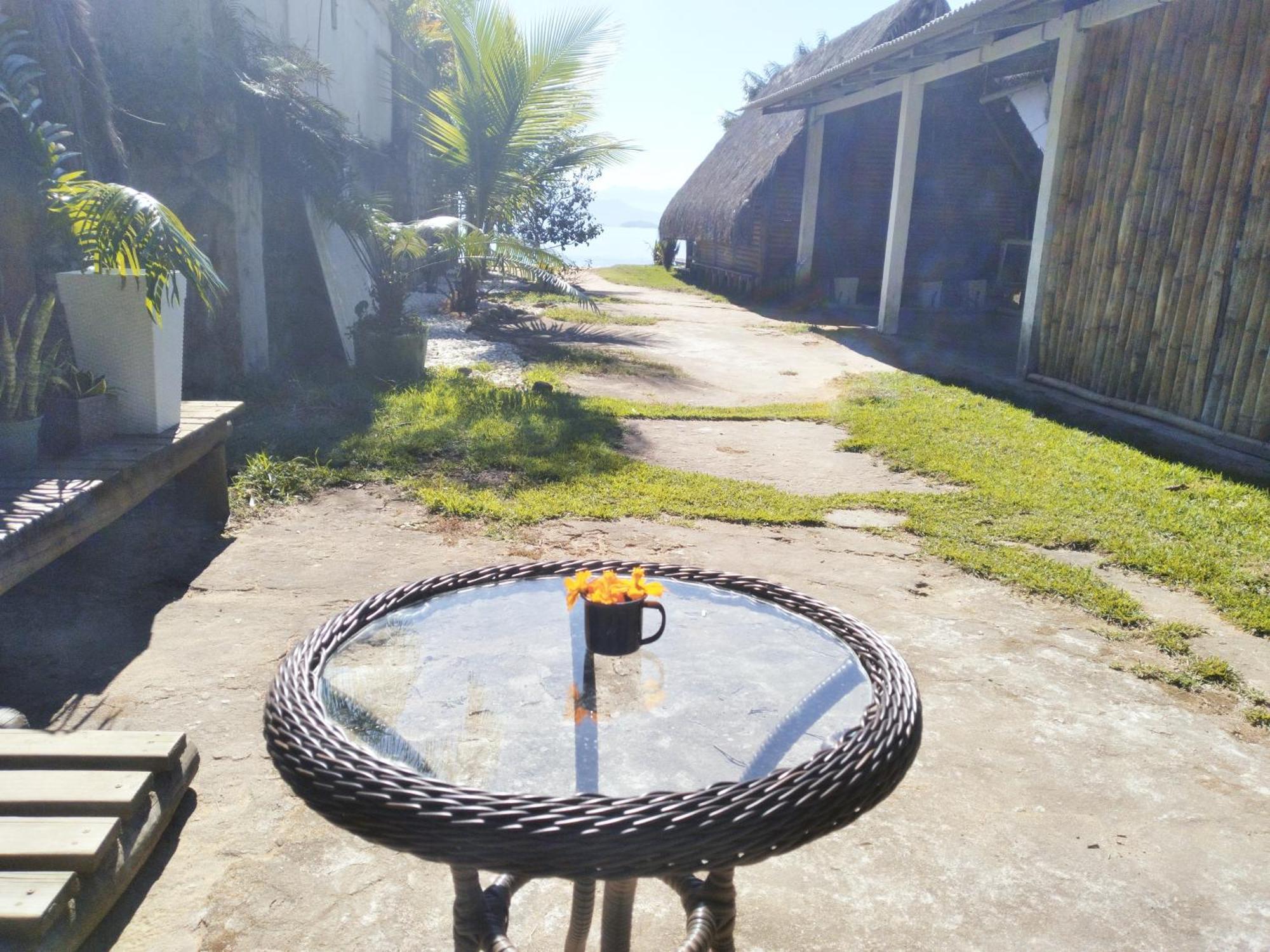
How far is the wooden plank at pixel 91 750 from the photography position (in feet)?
7.09

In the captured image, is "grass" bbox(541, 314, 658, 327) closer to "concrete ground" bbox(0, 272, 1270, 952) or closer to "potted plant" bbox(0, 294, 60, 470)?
"concrete ground" bbox(0, 272, 1270, 952)

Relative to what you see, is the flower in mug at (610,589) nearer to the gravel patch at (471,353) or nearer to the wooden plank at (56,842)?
the wooden plank at (56,842)

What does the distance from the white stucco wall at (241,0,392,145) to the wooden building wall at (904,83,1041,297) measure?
821 centimetres

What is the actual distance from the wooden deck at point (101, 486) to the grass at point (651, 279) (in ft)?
42.5

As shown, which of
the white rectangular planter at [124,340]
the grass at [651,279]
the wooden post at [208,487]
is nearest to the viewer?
the white rectangular planter at [124,340]

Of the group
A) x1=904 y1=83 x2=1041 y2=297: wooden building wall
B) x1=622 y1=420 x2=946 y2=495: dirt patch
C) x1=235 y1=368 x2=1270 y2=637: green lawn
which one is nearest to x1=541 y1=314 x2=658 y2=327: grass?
x1=904 y1=83 x2=1041 y2=297: wooden building wall

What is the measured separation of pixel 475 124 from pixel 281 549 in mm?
8371

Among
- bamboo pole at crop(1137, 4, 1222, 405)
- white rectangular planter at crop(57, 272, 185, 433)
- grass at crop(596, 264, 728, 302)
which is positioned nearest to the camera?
white rectangular planter at crop(57, 272, 185, 433)

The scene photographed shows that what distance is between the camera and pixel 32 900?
160 centimetres

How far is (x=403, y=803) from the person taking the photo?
135 centimetres

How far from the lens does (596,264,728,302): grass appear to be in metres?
18.6

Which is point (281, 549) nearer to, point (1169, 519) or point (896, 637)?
A: point (896, 637)

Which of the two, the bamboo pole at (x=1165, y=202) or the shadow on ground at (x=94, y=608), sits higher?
the bamboo pole at (x=1165, y=202)

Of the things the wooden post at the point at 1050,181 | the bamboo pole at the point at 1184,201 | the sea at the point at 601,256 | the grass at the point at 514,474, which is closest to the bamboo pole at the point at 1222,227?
the bamboo pole at the point at 1184,201
